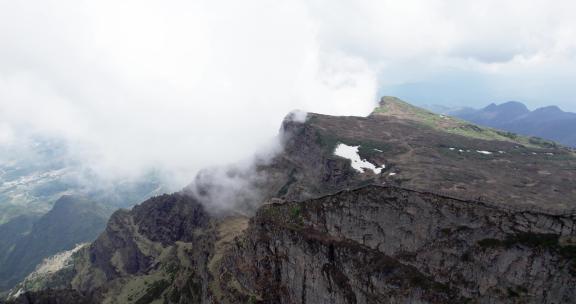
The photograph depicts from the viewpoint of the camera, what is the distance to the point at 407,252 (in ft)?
319

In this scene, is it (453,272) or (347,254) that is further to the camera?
(347,254)

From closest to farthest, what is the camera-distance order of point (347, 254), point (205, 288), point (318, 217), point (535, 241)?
point (535, 241) → point (347, 254) → point (318, 217) → point (205, 288)

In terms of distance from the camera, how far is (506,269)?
8081 centimetres

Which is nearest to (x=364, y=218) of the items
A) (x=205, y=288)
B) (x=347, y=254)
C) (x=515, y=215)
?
(x=347, y=254)

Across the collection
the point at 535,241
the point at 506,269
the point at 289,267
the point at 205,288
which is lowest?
the point at 205,288

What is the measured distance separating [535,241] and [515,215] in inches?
263

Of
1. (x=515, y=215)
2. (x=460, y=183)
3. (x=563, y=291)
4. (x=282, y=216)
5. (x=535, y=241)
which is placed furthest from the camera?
(x=460, y=183)

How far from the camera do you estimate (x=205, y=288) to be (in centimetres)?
16800

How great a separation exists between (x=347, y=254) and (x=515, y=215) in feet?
122

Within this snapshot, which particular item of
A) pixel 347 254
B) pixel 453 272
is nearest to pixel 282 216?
pixel 347 254

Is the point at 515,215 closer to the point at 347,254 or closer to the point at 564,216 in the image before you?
the point at 564,216

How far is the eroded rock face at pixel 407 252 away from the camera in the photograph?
259ft

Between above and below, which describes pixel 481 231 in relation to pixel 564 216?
below

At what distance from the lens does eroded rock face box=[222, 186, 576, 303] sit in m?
79.0
